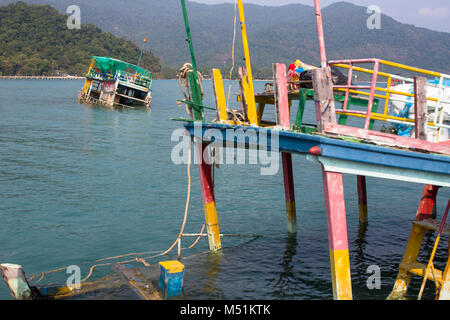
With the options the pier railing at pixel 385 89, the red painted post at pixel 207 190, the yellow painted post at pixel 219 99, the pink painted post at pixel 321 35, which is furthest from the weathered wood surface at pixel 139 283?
the pink painted post at pixel 321 35

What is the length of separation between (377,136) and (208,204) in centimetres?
475

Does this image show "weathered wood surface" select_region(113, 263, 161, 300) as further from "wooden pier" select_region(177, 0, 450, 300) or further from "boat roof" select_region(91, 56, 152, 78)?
"boat roof" select_region(91, 56, 152, 78)

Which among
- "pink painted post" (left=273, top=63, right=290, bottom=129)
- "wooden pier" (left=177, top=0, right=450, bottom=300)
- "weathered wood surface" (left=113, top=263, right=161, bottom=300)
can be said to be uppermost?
"pink painted post" (left=273, top=63, right=290, bottom=129)

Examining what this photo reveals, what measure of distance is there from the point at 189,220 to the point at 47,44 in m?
172

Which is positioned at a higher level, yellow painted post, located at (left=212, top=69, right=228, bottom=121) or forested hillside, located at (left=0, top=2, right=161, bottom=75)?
forested hillside, located at (left=0, top=2, right=161, bottom=75)

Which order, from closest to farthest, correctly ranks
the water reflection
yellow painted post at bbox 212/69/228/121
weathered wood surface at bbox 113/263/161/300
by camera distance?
weathered wood surface at bbox 113/263/161/300
yellow painted post at bbox 212/69/228/121
the water reflection

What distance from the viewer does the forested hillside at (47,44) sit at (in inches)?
6240

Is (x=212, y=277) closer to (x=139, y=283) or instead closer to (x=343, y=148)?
(x=139, y=283)

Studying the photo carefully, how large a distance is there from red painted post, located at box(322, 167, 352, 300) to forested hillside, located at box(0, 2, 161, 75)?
15803cm

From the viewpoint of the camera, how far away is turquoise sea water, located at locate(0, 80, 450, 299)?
11266 mm

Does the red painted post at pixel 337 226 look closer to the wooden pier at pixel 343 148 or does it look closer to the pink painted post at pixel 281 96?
the wooden pier at pixel 343 148

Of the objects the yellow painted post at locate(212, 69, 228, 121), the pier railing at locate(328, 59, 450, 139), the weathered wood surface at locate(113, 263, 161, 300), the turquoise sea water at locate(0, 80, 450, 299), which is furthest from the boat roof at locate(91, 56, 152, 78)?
the pier railing at locate(328, 59, 450, 139)

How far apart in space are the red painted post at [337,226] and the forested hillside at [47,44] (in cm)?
15803

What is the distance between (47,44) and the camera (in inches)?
6742
